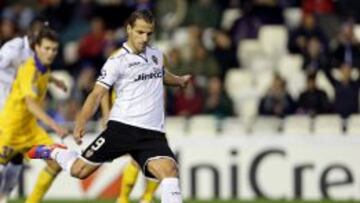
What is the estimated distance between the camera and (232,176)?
21250 millimetres

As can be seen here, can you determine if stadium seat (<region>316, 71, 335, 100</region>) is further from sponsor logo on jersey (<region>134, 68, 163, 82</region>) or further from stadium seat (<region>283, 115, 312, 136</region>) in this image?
sponsor logo on jersey (<region>134, 68, 163, 82</region>)

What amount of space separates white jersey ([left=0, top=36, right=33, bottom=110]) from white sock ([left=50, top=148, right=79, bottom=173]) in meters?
1.89

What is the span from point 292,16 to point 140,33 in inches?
449

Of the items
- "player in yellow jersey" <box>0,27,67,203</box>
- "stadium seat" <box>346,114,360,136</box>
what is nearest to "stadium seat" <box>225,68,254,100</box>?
"stadium seat" <box>346,114,360,136</box>

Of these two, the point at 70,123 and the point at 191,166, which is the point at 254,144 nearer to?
the point at 191,166

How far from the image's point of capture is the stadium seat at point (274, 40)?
2364 cm

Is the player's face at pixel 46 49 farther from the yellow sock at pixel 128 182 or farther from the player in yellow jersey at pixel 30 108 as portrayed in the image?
the yellow sock at pixel 128 182

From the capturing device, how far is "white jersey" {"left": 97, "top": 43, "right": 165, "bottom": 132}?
523 inches

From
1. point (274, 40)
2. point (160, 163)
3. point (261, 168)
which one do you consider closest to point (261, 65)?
point (274, 40)

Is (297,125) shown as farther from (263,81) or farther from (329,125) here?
(263,81)

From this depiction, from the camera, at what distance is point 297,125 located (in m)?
21.2

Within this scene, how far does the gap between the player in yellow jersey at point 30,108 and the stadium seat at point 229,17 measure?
9.01 meters

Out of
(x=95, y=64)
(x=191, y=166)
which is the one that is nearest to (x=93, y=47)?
(x=95, y=64)

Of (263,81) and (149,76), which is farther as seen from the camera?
(263,81)
